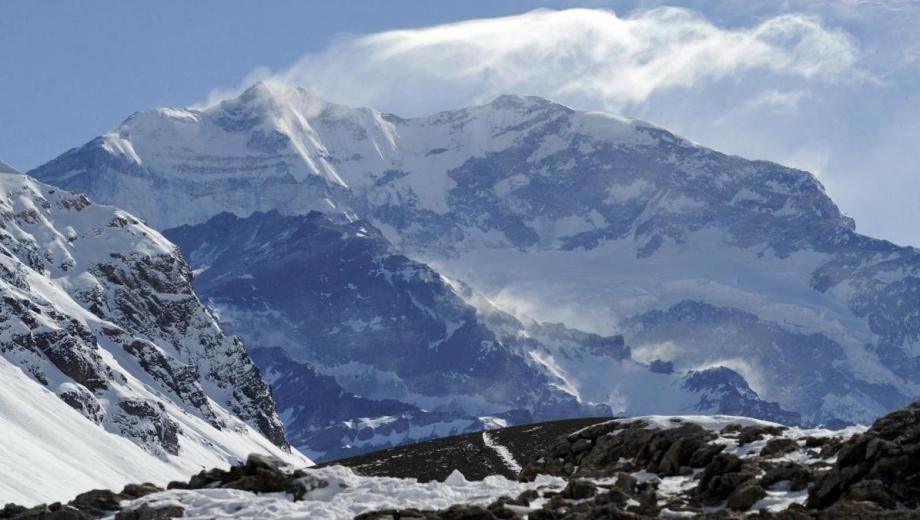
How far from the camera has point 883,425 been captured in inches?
1550

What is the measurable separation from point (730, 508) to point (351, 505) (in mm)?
8296

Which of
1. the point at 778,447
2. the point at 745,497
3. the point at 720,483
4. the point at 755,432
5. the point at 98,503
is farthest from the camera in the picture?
the point at 755,432

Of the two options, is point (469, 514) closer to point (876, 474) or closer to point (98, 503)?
point (876, 474)

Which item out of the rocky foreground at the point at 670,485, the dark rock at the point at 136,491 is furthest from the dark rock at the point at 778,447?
the dark rock at the point at 136,491

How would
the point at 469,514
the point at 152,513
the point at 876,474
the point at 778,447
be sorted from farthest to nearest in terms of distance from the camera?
the point at 778,447 < the point at 152,513 < the point at 876,474 < the point at 469,514

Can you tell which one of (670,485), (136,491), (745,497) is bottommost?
(745,497)

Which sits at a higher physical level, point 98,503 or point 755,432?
point 755,432

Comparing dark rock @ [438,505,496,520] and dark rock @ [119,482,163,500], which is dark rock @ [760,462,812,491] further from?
dark rock @ [119,482,163,500]

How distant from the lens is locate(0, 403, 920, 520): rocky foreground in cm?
3525

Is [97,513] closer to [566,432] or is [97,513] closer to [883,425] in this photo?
[883,425]

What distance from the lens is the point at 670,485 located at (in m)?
41.2

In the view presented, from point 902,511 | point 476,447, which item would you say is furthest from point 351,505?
point 476,447

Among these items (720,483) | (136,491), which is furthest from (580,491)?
(136,491)

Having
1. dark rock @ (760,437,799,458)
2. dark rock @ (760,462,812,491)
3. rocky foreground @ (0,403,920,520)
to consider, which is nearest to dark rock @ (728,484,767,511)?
rocky foreground @ (0,403,920,520)
